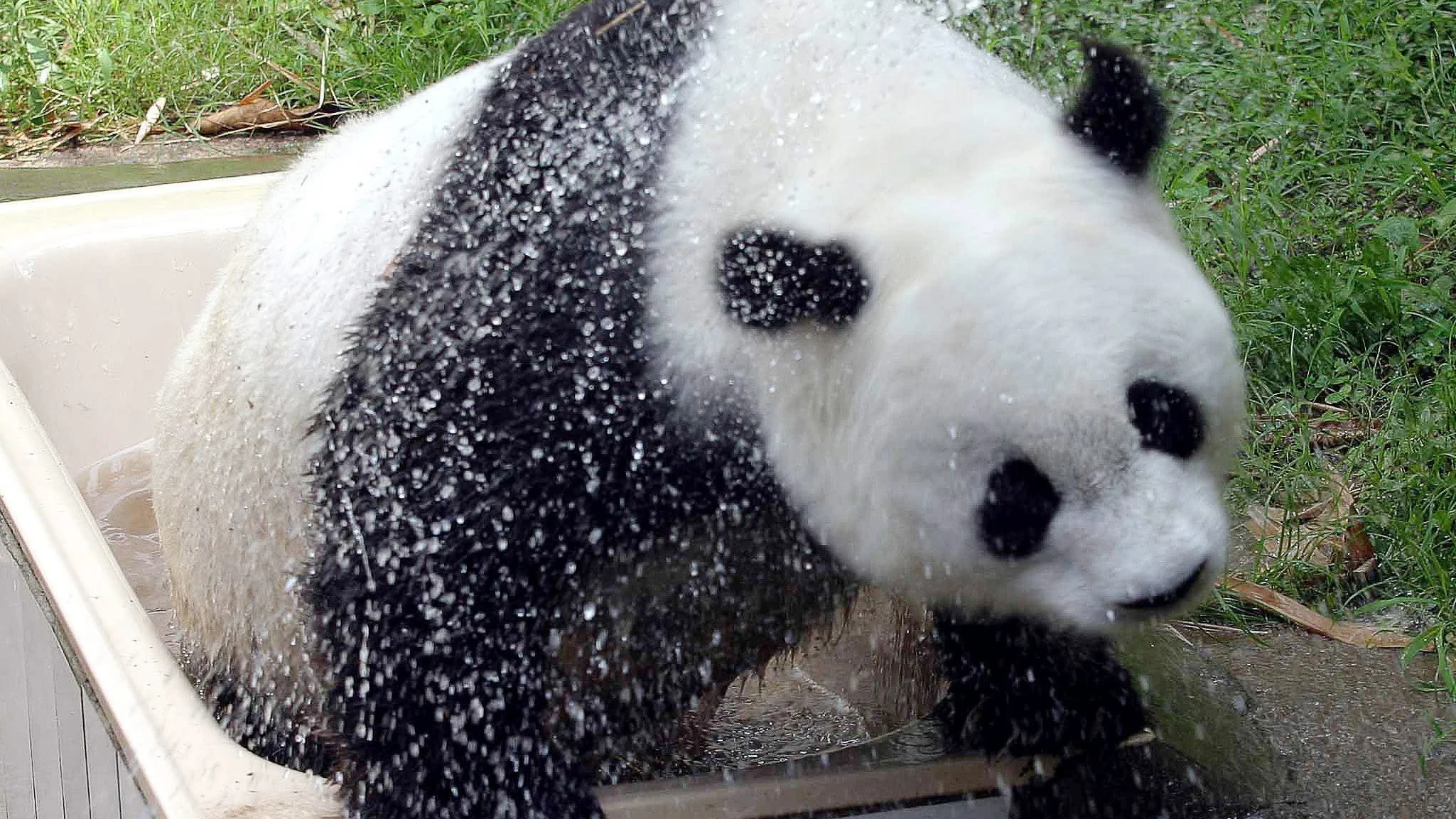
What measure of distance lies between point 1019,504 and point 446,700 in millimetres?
744

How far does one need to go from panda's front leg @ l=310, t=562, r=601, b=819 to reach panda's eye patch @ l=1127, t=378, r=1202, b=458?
73 centimetres

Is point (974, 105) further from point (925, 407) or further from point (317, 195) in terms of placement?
point (317, 195)

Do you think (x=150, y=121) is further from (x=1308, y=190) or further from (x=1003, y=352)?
(x=1003, y=352)

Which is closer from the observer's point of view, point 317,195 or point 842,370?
point 842,370

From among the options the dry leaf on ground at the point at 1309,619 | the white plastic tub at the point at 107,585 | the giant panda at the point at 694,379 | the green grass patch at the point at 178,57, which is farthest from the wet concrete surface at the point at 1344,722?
the green grass patch at the point at 178,57

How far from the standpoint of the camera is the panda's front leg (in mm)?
1669

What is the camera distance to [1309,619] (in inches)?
93.7

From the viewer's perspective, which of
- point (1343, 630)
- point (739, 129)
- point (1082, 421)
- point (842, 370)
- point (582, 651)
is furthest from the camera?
point (1343, 630)

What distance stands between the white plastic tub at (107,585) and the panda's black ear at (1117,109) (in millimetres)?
820

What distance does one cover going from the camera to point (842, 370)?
1.49m

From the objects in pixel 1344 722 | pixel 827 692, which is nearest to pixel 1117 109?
pixel 1344 722

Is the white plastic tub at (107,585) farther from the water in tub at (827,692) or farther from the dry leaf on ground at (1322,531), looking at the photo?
the dry leaf on ground at (1322,531)

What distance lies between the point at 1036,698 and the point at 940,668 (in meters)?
0.19

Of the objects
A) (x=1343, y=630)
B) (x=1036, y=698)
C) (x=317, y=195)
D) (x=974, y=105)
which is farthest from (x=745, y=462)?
(x=1343, y=630)
